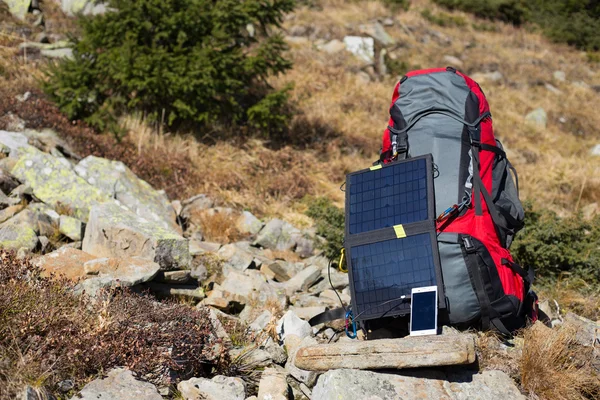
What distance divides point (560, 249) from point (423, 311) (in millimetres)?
2886

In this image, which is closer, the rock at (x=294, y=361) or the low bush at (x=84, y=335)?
the low bush at (x=84, y=335)

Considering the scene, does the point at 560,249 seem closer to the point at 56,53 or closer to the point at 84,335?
the point at 84,335

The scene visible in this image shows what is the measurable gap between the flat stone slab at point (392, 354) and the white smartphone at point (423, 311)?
6.5 inches

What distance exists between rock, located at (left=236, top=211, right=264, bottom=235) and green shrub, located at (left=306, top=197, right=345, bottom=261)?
677 mm

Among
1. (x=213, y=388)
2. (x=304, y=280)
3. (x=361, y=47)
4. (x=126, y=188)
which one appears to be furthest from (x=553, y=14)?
(x=213, y=388)

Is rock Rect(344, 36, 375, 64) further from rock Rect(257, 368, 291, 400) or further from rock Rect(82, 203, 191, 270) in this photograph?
rock Rect(257, 368, 291, 400)

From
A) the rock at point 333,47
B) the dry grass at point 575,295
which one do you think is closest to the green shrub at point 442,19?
the rock at point 333,47

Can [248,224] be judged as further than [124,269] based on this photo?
Yes

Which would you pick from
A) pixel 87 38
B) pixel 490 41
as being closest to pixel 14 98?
pixel 87 38

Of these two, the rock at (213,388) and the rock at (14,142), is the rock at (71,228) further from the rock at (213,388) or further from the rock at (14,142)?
the rock at (213,388)

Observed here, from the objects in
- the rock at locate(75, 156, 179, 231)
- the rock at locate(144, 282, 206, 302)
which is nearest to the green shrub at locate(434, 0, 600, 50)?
the rock at locate(75, 156, 179, 231)

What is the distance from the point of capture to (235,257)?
5.80m

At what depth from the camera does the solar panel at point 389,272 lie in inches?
153

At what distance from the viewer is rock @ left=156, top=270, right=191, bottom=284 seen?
15.9 ft
